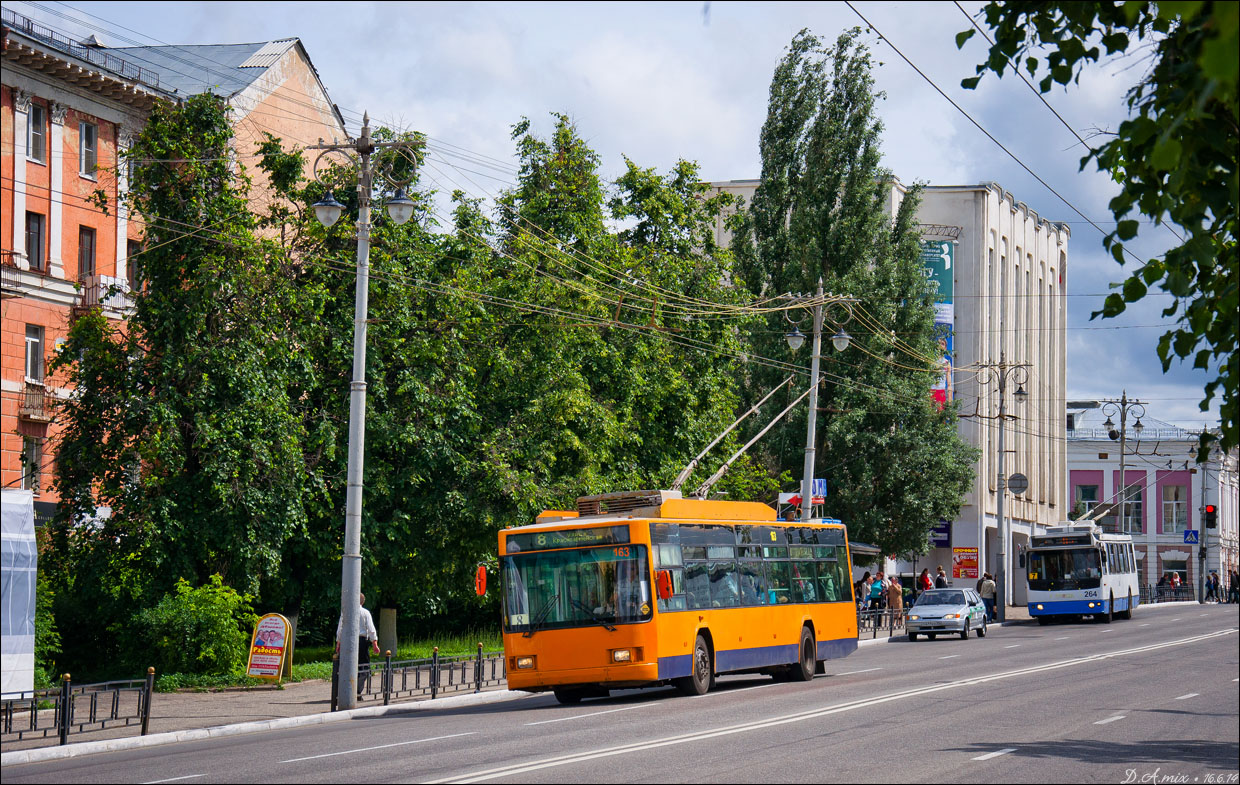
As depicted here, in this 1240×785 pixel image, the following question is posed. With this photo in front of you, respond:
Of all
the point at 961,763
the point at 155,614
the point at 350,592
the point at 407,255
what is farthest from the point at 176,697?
the point at 961,763

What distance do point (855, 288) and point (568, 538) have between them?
2671 centimetres

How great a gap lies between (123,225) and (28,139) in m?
4.64

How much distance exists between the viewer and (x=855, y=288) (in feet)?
153

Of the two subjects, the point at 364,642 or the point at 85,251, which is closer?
the point at 364,642

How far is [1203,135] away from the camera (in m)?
7.01

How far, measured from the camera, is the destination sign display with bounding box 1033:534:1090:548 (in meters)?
47.5

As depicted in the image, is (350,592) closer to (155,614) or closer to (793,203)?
(155,614)

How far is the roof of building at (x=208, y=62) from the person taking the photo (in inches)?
1969

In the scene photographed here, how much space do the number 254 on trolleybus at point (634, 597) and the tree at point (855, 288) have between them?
22456mm

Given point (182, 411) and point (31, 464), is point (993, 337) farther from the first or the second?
point (31, 464)

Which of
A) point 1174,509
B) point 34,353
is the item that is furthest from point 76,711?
point 1174,509

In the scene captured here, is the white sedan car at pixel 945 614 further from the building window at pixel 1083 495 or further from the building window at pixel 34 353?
the building window at pixel 1083 495

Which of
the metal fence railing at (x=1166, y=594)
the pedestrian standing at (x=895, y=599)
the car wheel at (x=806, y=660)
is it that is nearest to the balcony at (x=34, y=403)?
the car wheel at (x=806, y=660)

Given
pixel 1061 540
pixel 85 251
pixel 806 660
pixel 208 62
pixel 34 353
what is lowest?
pixel 806 660
